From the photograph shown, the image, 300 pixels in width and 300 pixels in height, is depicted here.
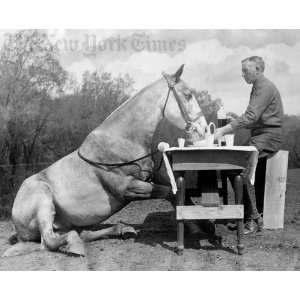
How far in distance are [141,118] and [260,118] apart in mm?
1353

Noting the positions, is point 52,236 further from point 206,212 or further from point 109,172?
point 206,212

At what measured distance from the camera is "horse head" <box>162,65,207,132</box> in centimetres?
421

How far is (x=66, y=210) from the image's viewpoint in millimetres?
4387

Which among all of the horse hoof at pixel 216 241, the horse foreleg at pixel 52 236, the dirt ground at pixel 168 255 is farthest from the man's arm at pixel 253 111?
the horse foreleg at pixel 52 236

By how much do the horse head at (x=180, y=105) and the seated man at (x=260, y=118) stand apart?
0.59m

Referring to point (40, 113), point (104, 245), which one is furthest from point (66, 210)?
point (40, 113)

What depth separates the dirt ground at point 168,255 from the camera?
3730 mm

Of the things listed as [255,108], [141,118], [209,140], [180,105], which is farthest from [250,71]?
[141,118]

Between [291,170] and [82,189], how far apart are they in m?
2.57

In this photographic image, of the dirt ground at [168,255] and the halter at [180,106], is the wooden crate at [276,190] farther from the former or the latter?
the halter at [180,106]

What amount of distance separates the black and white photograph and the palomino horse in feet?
0.04

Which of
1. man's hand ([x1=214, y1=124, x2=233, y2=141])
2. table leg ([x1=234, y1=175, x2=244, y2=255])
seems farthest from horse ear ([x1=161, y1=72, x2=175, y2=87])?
table leg ([x1=234, y1=175, x2=244, y2=255])

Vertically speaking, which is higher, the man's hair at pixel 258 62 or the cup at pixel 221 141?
the man's hair at pixel 258 62

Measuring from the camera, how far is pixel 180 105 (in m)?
4.22
